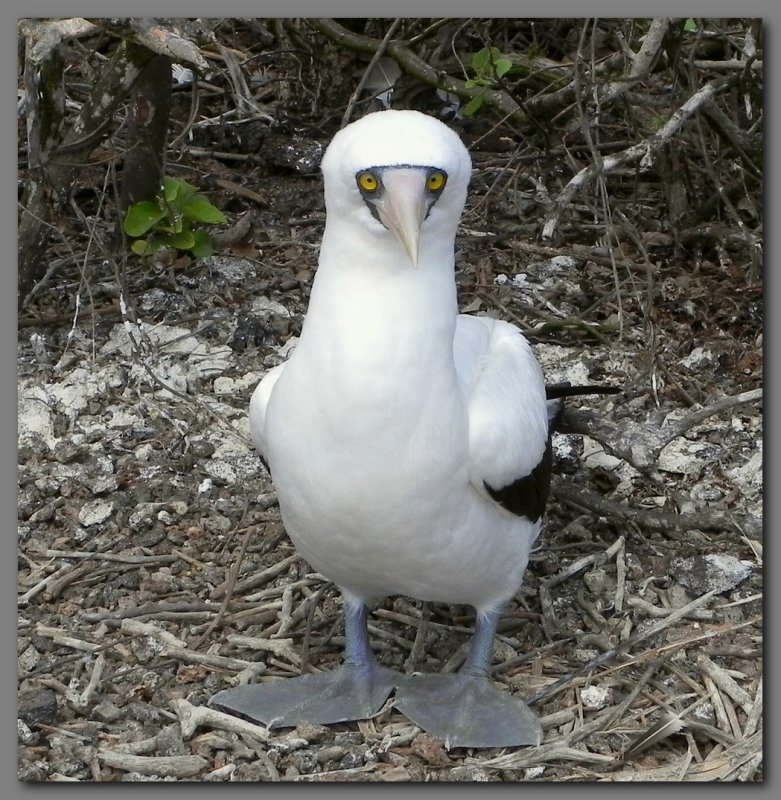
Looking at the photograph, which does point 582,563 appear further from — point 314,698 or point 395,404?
point 395,404

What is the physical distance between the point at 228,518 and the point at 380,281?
148 centimetres

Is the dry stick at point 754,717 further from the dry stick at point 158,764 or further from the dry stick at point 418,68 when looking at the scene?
the dry stick at point 418,68

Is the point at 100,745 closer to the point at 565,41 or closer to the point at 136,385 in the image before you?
the point at 136,385

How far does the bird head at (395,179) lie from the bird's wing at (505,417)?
0.44 meters

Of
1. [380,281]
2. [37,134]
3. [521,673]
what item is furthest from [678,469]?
[37,134]

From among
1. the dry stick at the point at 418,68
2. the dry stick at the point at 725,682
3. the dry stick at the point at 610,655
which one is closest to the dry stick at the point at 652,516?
the dry stick at the point at 610,655

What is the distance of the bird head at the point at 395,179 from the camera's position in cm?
300

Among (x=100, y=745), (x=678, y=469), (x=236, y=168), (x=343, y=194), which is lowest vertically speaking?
(x=100, y=745)

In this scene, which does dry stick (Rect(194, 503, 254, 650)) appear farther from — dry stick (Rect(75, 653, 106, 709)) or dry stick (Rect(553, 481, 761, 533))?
dry stick (Rect(553, 481, 761, 533))

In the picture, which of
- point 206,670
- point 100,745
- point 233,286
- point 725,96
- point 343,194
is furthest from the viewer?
point 233,286

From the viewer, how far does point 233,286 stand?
5.23m

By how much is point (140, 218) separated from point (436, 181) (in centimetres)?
185

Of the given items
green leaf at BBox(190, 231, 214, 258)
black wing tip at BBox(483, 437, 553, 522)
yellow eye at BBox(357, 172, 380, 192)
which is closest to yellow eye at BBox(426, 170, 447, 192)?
yellow eye at BBox(357, 172, 380, 192)

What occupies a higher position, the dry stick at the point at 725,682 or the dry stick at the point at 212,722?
the dry stick at the point at 725,682
